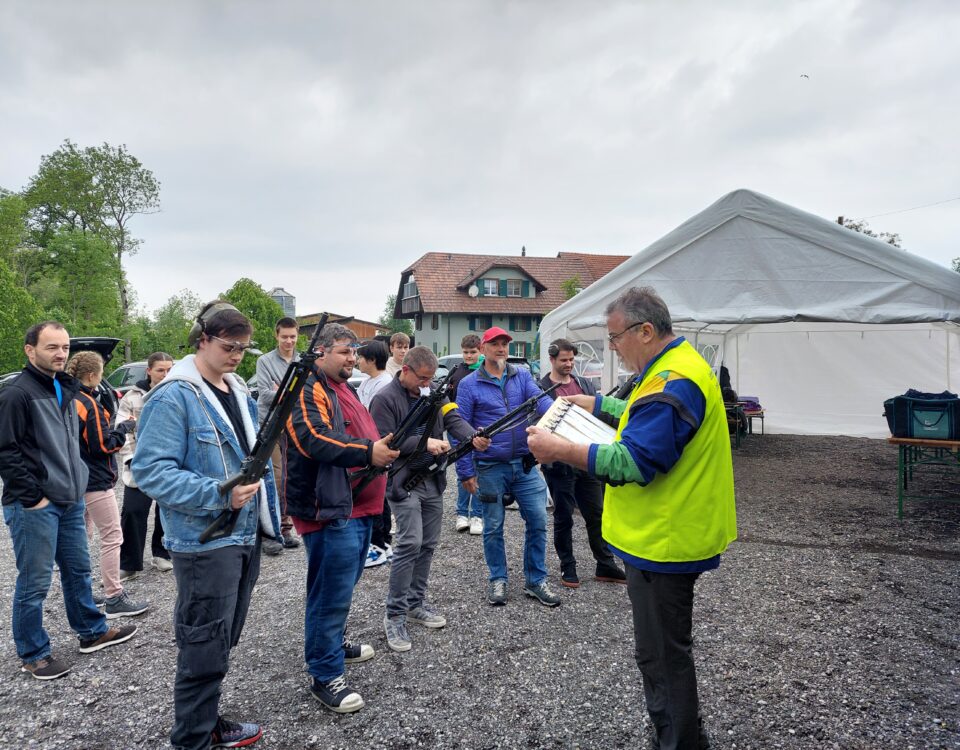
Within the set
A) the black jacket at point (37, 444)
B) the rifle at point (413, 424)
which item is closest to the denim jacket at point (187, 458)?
the rifle at point (413, 424)

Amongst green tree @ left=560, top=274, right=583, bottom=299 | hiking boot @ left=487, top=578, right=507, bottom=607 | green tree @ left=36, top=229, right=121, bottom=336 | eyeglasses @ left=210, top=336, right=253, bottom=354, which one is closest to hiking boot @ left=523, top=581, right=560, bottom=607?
hiking boot @ left=487, top=578, right=507, bottom=607

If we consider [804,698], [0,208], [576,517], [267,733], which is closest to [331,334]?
[267,733]

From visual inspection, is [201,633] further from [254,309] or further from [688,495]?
[254,309]

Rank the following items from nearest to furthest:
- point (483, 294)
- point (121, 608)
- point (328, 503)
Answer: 1. point (328, 503)
2. point (121, 608)
3. point (483, 294)

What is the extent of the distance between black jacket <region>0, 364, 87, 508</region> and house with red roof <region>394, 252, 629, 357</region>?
112 feet

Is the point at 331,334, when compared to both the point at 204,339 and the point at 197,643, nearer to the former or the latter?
the point at 204,339

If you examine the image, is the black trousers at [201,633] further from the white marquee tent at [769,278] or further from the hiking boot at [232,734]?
the white marquee tent at [769,278]

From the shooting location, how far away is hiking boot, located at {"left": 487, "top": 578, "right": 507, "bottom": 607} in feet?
14.1

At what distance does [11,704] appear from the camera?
9.95 ft

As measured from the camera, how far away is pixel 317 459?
2859 mm

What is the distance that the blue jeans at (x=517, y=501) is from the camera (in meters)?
4.30

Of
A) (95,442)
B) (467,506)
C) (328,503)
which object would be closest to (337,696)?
(328,503)

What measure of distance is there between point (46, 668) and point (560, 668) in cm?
288

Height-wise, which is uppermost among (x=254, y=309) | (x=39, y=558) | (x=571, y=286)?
(x=571, y=286)
